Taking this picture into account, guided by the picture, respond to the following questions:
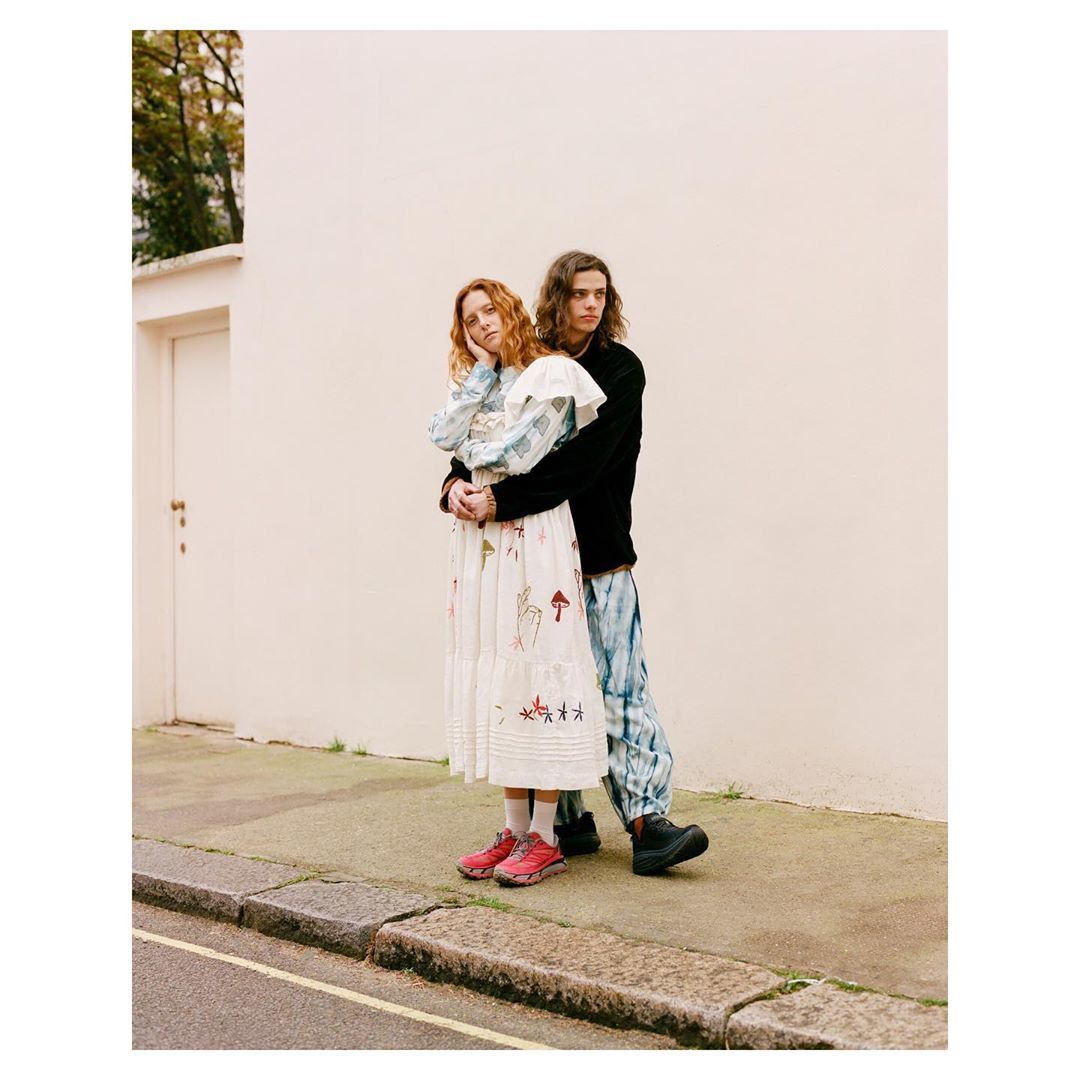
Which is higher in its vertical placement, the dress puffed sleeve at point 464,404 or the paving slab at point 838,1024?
the dress puffed sleeve at point 464,404

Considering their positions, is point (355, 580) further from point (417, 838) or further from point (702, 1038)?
point (702, 1038)

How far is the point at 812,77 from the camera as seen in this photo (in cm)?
501

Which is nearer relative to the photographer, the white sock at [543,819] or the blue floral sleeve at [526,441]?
the blue floral sleeve at [526,441]

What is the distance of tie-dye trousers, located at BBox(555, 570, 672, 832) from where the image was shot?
165 inches

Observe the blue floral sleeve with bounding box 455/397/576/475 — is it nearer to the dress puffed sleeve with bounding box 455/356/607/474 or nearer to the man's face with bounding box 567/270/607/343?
the dress puffed sleeve with bounding box 455/356/607/474

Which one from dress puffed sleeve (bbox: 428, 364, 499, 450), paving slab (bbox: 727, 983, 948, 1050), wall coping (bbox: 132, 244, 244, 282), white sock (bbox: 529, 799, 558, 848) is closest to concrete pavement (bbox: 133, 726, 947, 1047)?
paving slab (bbox: 727, 983, 948, 1050)

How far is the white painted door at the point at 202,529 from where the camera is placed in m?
7.64

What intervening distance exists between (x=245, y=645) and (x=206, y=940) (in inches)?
131

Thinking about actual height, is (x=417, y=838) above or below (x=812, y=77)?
below

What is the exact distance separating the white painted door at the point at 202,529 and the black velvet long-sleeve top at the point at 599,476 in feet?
12.2

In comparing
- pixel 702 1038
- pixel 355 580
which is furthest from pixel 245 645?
pixel 702 1038

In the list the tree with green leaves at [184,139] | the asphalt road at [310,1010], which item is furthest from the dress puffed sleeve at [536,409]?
the tree with green leaves at [184,139]

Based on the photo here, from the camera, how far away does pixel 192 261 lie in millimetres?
7426

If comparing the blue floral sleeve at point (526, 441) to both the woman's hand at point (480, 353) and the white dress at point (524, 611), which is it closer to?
the white dress at point (524, 611)
